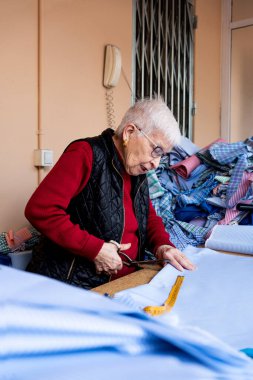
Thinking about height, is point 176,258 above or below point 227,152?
below

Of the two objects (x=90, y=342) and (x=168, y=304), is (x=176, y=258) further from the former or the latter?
(x=90, y=342)

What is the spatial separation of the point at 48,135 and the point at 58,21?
0.58 m

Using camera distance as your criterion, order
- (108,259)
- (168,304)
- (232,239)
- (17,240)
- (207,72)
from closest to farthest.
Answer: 1. (168,304)
2. (108,259)
3. (232,239)
4. (17,240)
5. (207,72)

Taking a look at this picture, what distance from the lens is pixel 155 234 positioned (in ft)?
4.64

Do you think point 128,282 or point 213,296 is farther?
point 128,282

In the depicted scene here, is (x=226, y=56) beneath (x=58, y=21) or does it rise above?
above

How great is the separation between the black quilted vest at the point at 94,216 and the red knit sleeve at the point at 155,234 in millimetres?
172

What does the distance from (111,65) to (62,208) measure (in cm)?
123

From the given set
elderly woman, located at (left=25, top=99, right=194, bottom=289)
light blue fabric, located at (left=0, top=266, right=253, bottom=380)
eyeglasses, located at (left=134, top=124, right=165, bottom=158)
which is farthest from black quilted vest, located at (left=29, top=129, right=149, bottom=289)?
light blue fabric, located at (left=0, top=266, right=253, bottom=380)

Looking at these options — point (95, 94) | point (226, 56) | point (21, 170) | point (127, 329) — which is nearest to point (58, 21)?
point (95, 94)

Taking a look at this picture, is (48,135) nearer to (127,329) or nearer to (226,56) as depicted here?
(127,329)

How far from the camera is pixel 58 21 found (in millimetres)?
1882

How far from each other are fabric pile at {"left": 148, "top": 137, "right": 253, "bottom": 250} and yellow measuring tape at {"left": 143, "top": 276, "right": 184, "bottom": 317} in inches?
22.7

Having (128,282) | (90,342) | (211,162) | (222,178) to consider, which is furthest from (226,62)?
(90,342)
